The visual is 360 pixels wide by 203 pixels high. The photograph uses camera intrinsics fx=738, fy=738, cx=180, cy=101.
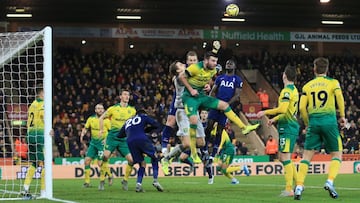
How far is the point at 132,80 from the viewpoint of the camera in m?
42.9

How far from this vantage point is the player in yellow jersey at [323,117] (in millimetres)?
12688

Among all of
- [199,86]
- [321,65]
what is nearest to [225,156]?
[199,86]

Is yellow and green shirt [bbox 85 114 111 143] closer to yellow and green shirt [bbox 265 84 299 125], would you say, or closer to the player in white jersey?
the player in white jersey

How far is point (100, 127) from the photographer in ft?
61.9

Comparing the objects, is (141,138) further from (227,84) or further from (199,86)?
(227,84)

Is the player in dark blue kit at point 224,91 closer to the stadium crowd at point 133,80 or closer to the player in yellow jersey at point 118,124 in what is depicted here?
the player in yellow jersey at point 118,124

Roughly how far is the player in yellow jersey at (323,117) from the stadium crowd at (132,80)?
2285 centimetres

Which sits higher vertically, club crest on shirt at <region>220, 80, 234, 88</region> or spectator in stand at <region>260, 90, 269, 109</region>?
spectator in stand at <region>260, 90, 269, 109</region>

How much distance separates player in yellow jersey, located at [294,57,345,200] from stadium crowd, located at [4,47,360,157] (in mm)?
22855

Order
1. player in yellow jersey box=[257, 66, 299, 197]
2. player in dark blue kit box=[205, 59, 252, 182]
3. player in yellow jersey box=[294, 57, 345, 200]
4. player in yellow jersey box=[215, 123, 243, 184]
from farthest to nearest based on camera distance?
player in yellow jersey box=[215, 123, 243, 184], player in dark blue kit box=[205, 59, 252, 182], player in yellow jersey box=[257, 66, 299, 197], player in yellow jersey box=[294, 57, 345, 200]

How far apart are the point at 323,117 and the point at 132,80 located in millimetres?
30652

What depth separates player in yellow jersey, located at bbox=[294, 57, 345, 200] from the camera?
1269cm

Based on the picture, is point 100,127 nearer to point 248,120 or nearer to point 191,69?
point 191,69

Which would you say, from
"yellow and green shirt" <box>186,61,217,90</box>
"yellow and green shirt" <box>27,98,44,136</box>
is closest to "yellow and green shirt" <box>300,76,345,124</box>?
"yellow and green shirt" <box>186,61,217,90</box>
